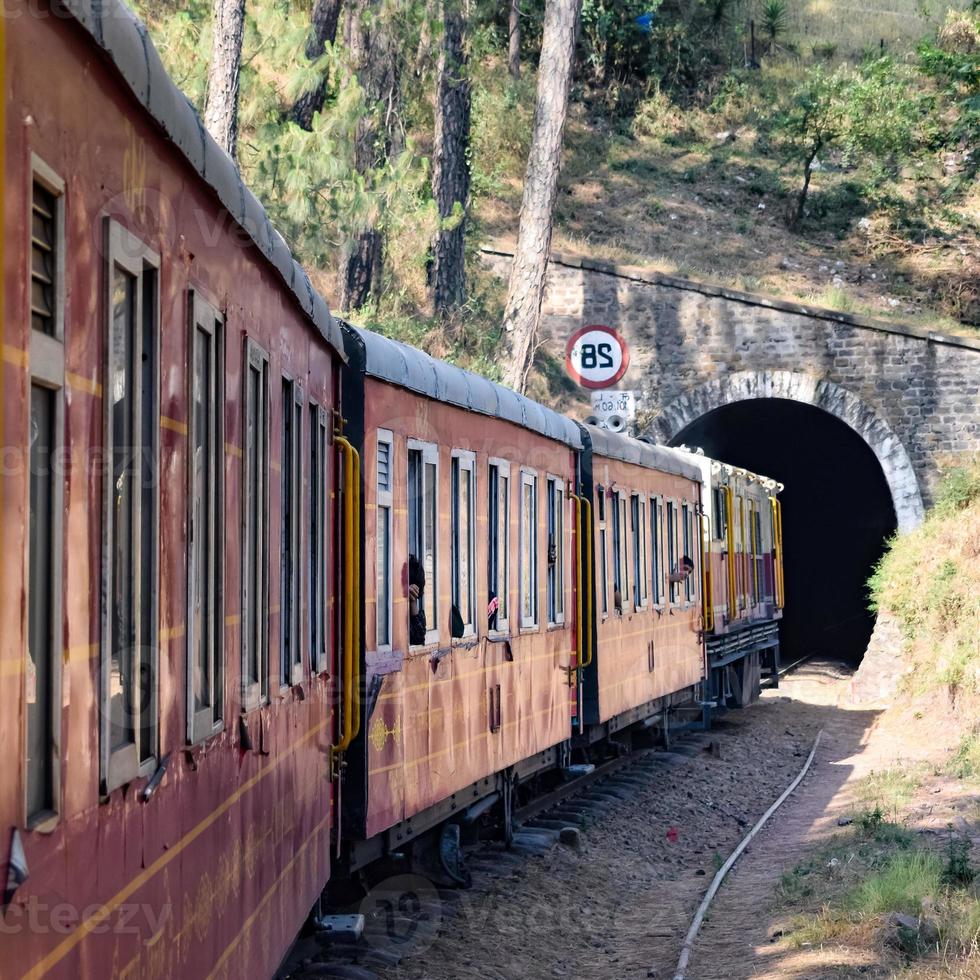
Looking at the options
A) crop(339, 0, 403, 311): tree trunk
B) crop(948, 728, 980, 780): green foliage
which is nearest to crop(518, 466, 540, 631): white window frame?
crop(948, 728, 980, 780): green foliage

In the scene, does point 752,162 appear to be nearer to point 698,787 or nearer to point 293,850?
point 698,787

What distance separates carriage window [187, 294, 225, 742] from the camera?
3924mm

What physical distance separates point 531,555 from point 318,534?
201 inches

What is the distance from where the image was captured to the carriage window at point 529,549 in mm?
11531

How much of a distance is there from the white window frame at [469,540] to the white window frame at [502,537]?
1.43 feet

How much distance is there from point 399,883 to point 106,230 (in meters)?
7.66

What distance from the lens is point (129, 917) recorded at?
325 cm

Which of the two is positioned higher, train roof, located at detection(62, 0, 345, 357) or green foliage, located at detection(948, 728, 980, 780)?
train roof, located at detection(62, 0, 345, 357)

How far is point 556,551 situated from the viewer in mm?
12703

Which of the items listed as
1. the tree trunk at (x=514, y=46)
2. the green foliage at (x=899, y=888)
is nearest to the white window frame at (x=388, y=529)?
the green foliage at (x=899, y=888)

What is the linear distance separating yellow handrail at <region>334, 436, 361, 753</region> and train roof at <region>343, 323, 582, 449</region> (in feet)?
2.23

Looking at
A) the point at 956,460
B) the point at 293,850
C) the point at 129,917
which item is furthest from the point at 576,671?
the point at 956,460

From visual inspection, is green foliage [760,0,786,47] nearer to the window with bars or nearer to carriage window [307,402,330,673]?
carriage window [307,402,330,673]

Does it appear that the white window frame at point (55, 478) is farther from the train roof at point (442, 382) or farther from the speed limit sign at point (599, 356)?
the speed limit sign at point (599, 356)
